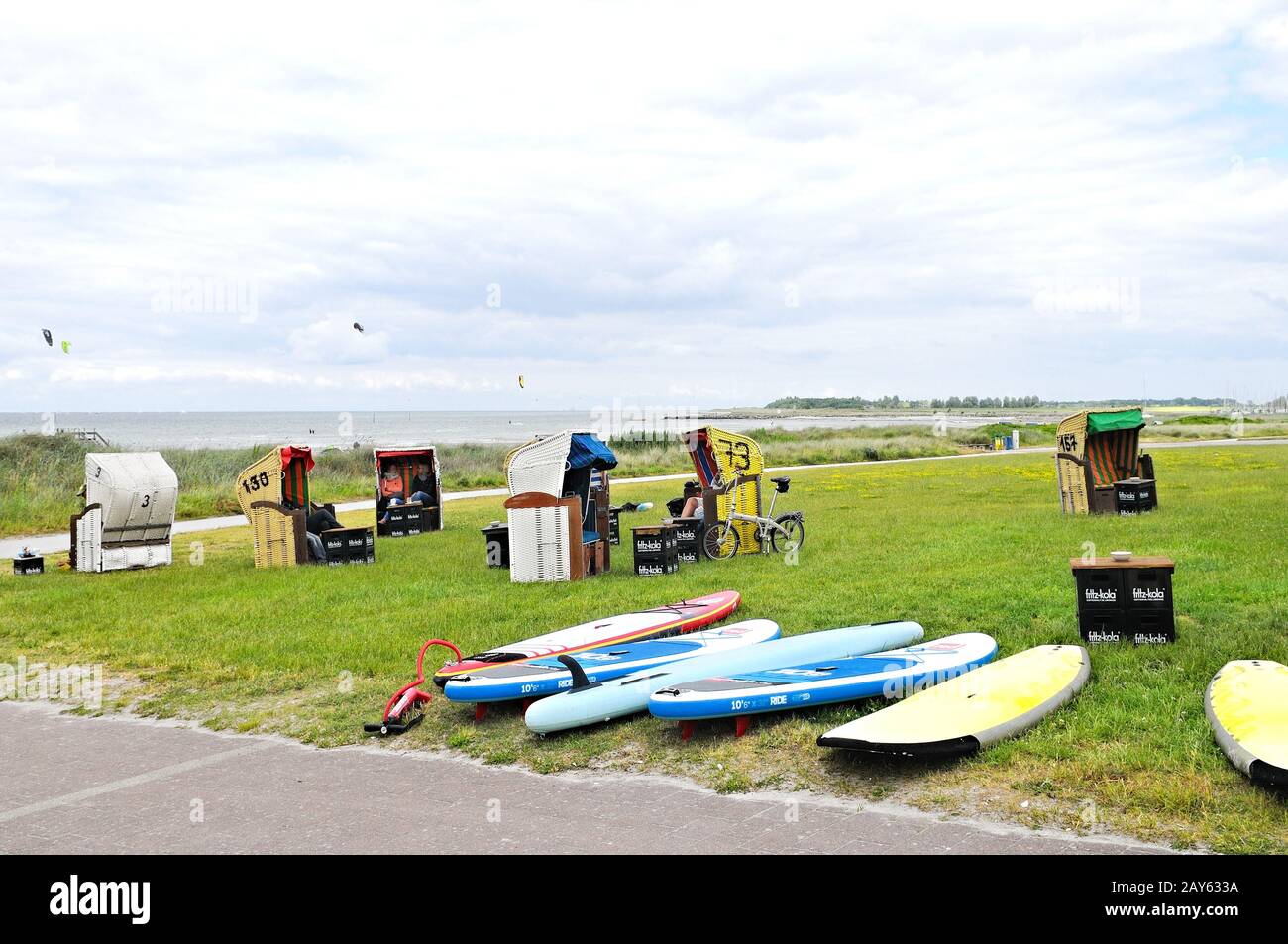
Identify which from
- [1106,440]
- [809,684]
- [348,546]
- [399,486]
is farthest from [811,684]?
[399,486]

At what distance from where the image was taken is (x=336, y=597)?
13586 millimetres

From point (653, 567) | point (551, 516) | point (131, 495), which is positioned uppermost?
point (131, 495)

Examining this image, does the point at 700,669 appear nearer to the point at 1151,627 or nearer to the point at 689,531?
the point at 1151,627

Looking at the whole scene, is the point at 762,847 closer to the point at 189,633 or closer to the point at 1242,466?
the point at 189,633

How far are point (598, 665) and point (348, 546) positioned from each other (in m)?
10.2

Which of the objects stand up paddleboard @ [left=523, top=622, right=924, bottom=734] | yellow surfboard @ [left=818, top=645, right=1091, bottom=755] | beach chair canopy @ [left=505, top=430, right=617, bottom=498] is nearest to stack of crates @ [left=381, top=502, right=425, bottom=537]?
beach chair canopy @ [left=505, top=430, right=617, bottom=498]

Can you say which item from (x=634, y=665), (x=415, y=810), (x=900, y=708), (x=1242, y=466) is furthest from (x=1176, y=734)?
(x=1242, y=466)

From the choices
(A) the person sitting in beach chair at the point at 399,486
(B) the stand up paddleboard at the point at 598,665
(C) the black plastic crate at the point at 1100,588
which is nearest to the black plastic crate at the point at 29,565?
(A) the person sitting in beach chair at the point at 399,486

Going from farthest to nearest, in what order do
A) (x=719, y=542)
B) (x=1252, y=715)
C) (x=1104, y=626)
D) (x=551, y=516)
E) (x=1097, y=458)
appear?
1. (x=1097, y=458)
2. (x=719, y=542)
3. (x=551, y=516)
4. (x=1104, y=626)
5. (x=1252, y=715)

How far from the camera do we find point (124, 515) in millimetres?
17484

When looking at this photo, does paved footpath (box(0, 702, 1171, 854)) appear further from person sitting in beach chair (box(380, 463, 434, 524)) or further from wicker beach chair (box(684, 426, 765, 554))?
person sitting in beach chair (box(380, 463, 434, 524))
